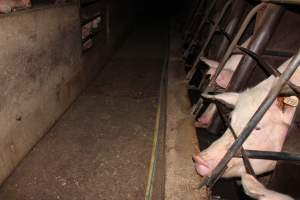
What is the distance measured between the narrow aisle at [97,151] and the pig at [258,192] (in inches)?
32.5

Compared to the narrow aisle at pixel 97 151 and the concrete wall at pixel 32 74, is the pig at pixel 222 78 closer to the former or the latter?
the narrow aisle at pixel 97 151

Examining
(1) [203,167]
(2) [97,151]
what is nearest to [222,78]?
(1) [203,167]

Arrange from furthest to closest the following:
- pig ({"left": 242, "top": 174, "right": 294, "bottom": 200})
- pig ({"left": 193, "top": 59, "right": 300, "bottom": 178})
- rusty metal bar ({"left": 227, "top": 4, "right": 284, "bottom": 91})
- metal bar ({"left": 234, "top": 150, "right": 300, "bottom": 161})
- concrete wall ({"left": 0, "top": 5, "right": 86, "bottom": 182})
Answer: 1. rusty metal bar ({"left": 227, "top": 4, "right": 284, "bottom": 91})
2. concrete wall ({"left": 0, "top": 5, "right": 86, "bottom": 182})
3. pig ({"left": 193, "top": 59, "right": 300, "bottom": 178})
4. metal bar ({"left": 234, "top": 150, "right": 300, "bottom": 161})
5. pig ({"left": 242, "top": 174, "right": 294, "bottom": 200})

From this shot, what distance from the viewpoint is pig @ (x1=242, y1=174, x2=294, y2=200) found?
136 cm

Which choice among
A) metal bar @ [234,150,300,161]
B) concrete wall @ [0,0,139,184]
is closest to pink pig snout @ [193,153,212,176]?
metal bar @ [234,150,300,161]

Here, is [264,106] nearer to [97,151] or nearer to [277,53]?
[277,53]

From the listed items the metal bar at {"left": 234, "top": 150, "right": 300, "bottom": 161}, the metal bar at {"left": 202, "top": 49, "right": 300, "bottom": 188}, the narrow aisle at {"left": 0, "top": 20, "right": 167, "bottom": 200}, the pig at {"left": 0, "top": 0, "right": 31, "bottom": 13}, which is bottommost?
the narrow aisle at {"left": 0, "top": 20, "right": 167, "bottom": 200}

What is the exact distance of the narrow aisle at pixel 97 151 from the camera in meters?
2.01

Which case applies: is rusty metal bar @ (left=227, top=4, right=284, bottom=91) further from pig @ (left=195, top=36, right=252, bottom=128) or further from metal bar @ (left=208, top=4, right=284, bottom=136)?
pig @ (left=195, top=36, right=252, bottom=128)

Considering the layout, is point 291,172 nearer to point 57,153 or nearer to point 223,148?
point 223,148

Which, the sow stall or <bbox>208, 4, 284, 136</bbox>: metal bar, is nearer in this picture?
the sow stall

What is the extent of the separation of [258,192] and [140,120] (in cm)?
180

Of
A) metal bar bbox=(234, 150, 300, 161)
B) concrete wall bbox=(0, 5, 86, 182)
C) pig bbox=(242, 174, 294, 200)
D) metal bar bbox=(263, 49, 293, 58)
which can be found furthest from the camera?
metal bar bbox=(263, 49, 293, 58)

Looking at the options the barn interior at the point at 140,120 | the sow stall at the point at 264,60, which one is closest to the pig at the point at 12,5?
the barn interior at the point at 140,120
